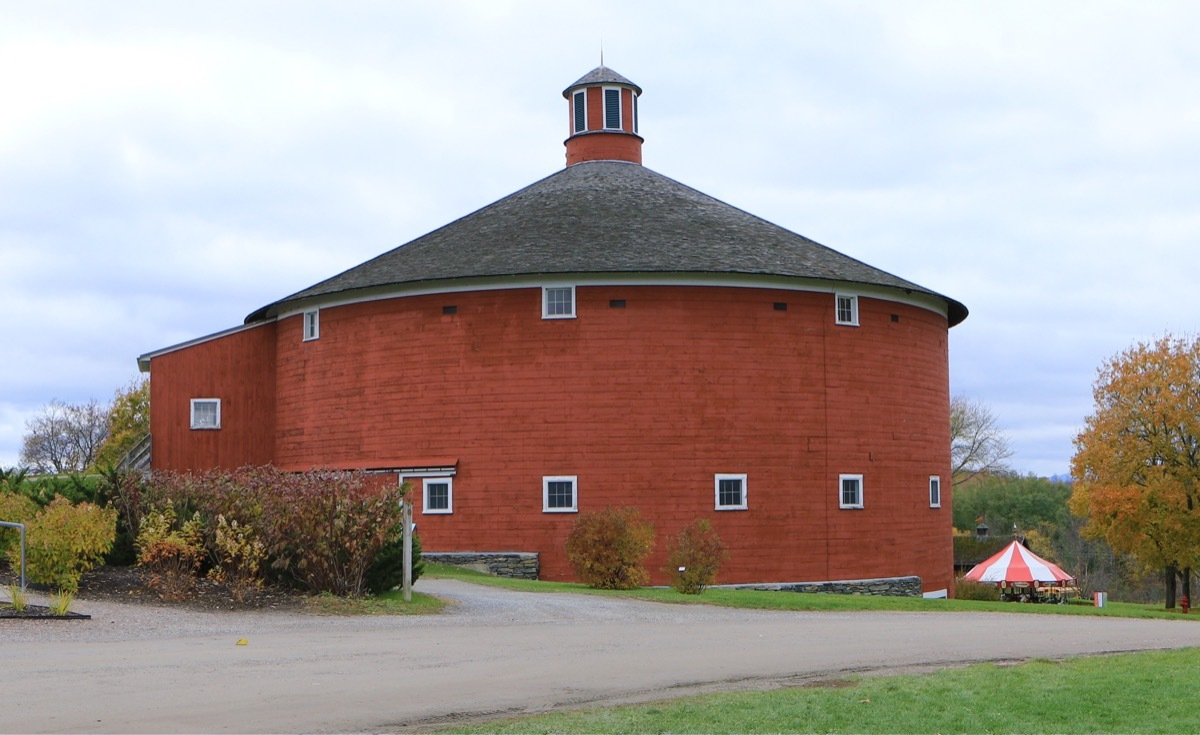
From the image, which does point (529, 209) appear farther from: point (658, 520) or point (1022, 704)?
point (1022, 704)

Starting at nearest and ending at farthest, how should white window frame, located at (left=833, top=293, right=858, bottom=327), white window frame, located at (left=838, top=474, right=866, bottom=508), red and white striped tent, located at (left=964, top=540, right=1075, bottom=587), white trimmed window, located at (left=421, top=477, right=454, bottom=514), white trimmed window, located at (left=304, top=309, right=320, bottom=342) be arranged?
white trimmed window, located at (left=421, top=477, right=454, bottom=514), white window frame, located at (left=838, top=474, right=866, bottom=508), white window frame, located at (left=833, top=293, right=858, bottom=327), white trimmed window, located at (left=304, top=309, right=320, bottom=342), red and white striped tent, located at (left=964, top=540, right=1075, bottom=587)

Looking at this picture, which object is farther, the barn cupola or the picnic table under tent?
the picnic table under tent

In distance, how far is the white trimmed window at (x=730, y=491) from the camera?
94.4 feet

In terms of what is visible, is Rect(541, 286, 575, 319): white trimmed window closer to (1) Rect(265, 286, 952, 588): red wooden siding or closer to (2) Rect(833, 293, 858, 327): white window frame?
(1) Rect(265, 286, 952, 588): red wooden siding

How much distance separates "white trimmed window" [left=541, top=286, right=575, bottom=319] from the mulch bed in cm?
1171

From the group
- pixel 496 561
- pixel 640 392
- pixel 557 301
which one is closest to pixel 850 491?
pixel 640 392

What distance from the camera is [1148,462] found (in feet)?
144

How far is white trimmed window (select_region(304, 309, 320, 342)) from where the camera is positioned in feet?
106

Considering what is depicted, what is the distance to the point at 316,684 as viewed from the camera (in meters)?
11.3

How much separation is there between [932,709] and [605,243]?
20901 mm

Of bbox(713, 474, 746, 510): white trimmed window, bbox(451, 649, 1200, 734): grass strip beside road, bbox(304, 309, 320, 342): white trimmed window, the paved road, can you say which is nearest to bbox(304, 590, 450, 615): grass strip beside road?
the paved road

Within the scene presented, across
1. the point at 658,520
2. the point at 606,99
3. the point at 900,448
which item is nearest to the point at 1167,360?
the point at 900,448

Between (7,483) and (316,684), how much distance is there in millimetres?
12405

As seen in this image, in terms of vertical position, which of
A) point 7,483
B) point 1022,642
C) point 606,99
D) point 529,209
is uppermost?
point 606,99
